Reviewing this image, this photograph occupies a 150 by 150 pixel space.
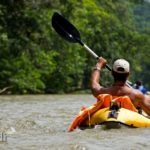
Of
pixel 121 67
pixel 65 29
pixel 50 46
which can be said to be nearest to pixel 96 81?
pixel 121 67

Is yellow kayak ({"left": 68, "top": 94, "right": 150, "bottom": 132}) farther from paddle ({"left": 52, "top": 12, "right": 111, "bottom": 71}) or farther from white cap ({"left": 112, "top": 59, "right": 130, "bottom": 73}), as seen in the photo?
paddle ({"left": 52, "top": 12, "right": 111, "bottom": 71})

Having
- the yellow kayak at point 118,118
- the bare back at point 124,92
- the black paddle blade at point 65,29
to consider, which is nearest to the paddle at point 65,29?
the black paddle blade at point 65,29

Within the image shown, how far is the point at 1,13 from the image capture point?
27.2 m

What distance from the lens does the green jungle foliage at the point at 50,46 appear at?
28297mm

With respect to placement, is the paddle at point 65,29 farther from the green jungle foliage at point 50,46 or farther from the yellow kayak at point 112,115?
the green jungle foliage at point 50,46

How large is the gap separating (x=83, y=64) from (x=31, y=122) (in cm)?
3102

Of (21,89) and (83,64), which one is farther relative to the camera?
(83,64)

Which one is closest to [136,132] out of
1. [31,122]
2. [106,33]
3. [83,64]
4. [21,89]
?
[31,122]

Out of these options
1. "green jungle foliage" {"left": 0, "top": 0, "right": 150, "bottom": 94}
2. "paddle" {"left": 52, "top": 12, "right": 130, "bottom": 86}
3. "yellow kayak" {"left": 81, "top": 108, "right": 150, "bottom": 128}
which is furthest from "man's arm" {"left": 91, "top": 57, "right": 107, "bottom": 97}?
"green jungle foliage" {"left": 0, "top": 0, "right": 150, "bottom": 94}

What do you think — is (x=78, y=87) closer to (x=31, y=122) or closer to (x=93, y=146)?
(x=31, y=122)

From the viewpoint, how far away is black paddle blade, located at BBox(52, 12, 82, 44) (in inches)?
402

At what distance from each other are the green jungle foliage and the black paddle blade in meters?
16.8

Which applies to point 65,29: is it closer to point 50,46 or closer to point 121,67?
point 121,67

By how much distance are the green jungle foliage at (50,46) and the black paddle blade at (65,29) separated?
663 inches
